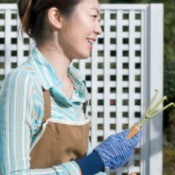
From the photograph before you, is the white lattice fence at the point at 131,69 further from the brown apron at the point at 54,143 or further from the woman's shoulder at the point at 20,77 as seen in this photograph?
the woman's shoulder at the point at 20,77

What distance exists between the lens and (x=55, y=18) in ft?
6.50

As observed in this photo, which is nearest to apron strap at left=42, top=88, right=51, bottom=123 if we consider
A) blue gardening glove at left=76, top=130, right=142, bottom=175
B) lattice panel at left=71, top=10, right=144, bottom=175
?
blue gardening glove at left=76, top=130, right=142, bottom=175

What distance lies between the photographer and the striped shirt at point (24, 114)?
175cm

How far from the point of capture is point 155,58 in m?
4.34

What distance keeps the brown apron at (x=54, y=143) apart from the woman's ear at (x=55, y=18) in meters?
0.22

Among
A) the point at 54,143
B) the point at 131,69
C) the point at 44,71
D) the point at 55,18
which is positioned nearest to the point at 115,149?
the point at 54,143

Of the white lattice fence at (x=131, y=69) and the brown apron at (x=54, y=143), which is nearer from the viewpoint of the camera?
the brown apron at (x=54, y=143)

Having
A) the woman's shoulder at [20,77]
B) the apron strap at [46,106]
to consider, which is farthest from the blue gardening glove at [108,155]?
the woman's shoulder at [20,77]

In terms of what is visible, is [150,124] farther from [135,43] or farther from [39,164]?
[39,164]

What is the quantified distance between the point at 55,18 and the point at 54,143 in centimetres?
37

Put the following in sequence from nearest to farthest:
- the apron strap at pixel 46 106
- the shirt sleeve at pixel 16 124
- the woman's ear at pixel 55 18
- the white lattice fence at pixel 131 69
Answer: the shirt sleeve at pixel 16 124 → the apron strap at pixel 46 106 → the woman's ear at pixel 55 18 → the white lattice fence at pixel 131 69

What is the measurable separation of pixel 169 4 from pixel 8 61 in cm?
298

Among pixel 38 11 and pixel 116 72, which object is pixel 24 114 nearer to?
pixel 38 11

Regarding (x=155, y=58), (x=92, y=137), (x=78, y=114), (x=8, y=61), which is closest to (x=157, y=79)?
(x=155, y=58)
